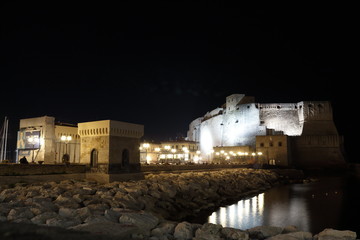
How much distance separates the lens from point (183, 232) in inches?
278

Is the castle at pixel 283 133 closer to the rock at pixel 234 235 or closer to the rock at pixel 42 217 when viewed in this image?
the rock at pixel 234 235

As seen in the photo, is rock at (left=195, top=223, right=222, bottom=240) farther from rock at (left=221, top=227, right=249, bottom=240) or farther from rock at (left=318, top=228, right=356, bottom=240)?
rock at (left=318, top=228, right=356, bottom=240)

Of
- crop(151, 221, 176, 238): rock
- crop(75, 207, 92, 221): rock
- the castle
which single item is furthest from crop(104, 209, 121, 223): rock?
the castle

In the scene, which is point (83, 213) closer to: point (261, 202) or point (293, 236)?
point (293, 236)

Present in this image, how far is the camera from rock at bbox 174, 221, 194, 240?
6.96 meters

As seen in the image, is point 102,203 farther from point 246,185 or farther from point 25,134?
point 25,134

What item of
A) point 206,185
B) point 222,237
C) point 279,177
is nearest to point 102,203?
point 222,237

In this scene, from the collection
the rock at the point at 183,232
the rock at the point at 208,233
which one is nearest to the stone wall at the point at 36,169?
the rock at the point at 183,232

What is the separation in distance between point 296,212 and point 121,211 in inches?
421

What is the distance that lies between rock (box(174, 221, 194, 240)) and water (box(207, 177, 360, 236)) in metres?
5.41

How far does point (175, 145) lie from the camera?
48.0 m

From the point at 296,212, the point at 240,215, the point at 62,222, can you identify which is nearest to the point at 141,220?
the point at 62,222

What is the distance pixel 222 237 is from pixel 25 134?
22224mm

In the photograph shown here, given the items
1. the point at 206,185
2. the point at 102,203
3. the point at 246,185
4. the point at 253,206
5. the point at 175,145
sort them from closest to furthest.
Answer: the point at 102,203, the point at 253,206, the point at 206,185, the point at 246,185, the point at 175,145
